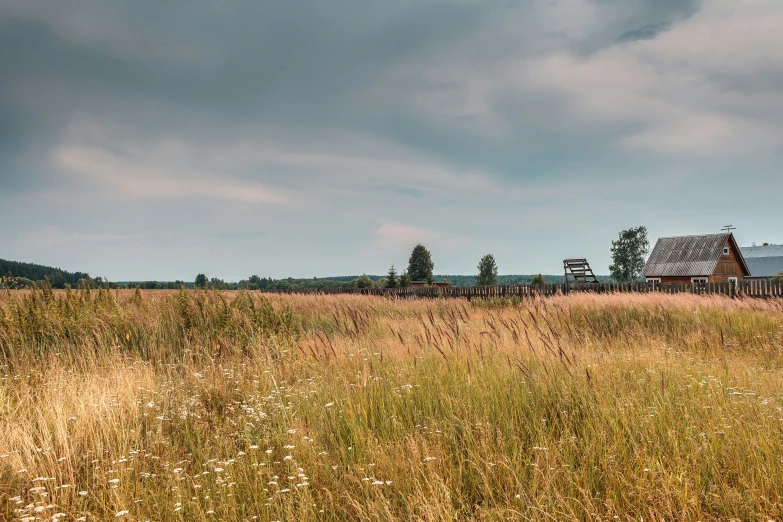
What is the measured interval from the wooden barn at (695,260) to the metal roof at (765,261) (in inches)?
635

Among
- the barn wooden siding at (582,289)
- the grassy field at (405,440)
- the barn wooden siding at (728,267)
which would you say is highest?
the barn wooden siding at (728,267)

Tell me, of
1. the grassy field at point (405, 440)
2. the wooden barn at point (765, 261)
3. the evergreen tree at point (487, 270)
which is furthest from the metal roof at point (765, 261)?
the grassy field at point (405, 440)

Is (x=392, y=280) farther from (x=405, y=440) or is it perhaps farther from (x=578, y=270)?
(x=405, y=440)

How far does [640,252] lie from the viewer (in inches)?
2827

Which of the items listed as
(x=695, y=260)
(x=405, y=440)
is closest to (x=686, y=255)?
(x=695, y=260)

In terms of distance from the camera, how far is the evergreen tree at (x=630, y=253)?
7138 cm

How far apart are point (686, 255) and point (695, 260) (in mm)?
885

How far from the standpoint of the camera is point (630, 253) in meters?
71.7

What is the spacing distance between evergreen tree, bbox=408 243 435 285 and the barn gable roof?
48228 millimetres

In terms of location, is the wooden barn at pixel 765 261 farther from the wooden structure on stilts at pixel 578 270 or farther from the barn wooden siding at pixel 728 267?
the wooden structure on stilts at pixel 578 270

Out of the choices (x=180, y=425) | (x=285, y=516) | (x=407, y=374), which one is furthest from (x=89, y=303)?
(x=285, y=516)

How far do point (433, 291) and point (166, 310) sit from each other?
16.3 meters

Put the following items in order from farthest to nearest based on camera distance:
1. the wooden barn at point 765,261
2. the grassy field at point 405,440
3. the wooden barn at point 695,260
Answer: the wooden barn at point 765,261, the wooden barn at point 695,260, the grassy field at point 405,440

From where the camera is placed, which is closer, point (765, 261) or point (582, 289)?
point (582, 289)
